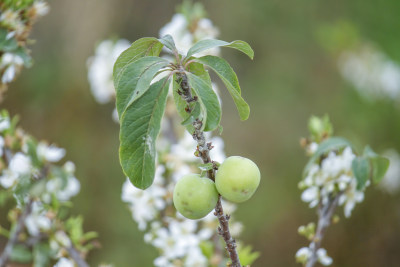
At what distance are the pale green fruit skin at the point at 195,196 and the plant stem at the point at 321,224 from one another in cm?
28

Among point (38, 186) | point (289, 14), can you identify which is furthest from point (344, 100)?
point (38, 186)

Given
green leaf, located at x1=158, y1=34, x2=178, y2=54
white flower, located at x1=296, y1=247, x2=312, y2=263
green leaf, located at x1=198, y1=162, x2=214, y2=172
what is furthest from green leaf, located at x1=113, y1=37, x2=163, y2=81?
white flower, located at x1=296, y1=247, x2=312, y2=263

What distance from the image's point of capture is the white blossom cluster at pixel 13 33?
71 cm

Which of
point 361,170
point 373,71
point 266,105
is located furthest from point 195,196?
point 266,105

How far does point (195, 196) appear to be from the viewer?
0.44 meters

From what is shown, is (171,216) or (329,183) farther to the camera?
(171,216)

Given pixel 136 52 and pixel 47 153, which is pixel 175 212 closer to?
pixel 47 153

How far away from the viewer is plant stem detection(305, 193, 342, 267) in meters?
0.68

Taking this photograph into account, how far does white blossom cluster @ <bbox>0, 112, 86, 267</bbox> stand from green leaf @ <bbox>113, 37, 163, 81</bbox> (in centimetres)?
30

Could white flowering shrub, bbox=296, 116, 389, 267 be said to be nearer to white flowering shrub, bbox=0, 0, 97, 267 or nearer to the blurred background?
white flowering shrub, bbox=0, 0, 97, 267

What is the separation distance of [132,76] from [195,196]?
0.13 m

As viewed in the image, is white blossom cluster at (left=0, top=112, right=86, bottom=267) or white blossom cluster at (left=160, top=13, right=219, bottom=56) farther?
white blossom cluster at (left=160, top=13, right=219, bottom=56)

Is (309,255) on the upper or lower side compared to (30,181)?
lower

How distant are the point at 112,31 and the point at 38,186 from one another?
1.86 m
